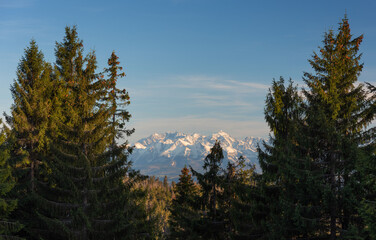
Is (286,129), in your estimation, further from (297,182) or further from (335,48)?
(335,48)

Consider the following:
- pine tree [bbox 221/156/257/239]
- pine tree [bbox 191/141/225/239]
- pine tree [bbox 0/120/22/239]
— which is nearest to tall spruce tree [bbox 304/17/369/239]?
pine tree [bbox 221/156/257/239]

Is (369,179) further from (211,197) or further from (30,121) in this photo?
(30,121)

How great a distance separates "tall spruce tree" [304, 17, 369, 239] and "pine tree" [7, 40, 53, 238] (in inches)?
617

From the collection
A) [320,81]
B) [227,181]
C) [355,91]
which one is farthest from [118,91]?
[355,91]

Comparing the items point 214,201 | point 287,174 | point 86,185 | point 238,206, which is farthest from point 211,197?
point 86,185

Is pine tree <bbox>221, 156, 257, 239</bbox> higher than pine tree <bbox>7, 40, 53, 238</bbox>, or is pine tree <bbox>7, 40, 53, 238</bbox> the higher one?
pine tree <bbox>7, 40, 53, 238</bbox>

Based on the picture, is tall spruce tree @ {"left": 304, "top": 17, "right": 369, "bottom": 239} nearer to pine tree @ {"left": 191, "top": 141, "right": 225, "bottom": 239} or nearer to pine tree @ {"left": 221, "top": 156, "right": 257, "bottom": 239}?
Result: pine tree @ {"left": 221, "top": 156, "right": 257, "bottom": 239}

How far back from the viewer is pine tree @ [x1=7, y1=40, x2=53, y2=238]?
1888cm

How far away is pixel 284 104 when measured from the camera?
1947 centimetres

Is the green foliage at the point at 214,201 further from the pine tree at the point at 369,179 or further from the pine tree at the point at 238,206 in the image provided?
the pine tree at the point at 369,179

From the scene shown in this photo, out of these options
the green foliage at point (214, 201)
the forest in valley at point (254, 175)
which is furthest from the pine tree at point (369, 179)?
the green foliage at point (214, 201)

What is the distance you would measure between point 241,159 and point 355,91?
1055 centimetres

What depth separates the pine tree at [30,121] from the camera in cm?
1888

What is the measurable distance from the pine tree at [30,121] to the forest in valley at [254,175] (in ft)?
0.22
